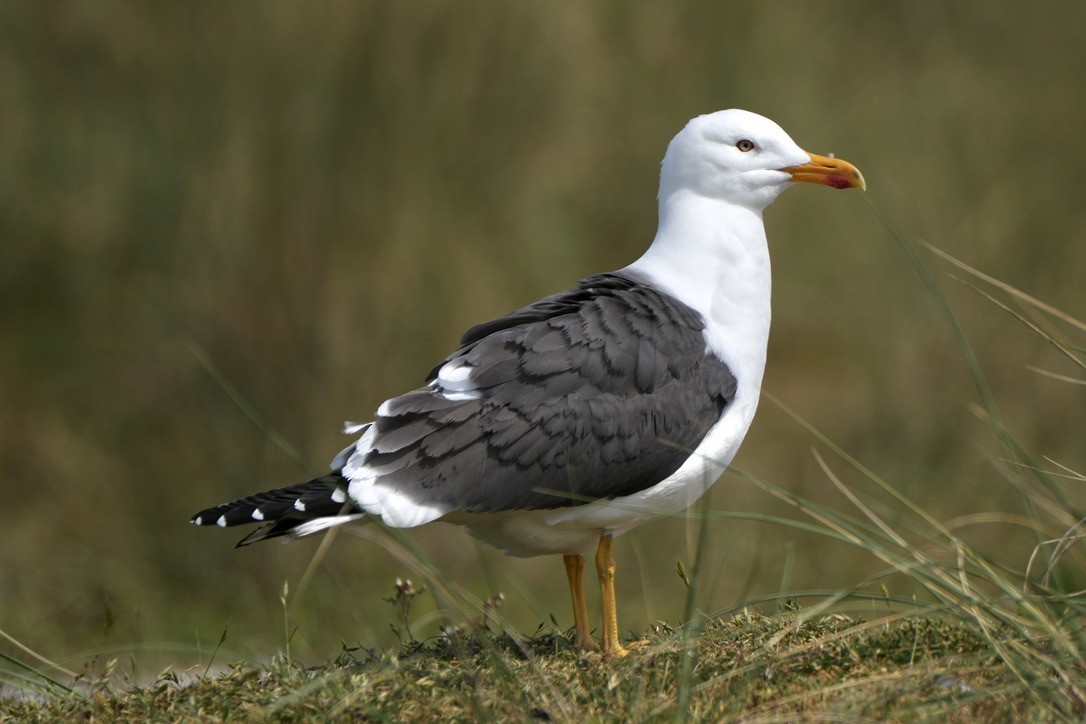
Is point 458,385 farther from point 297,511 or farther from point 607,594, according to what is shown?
point 607,594

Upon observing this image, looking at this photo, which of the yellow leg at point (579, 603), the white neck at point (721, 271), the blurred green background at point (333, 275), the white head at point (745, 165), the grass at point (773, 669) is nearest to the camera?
the grass at point (773, 669)

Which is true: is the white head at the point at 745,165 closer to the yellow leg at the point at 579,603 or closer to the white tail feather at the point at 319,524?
the yellow leg at the point at 579,603

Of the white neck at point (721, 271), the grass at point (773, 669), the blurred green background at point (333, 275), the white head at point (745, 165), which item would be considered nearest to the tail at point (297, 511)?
the grass at point (773, 669)

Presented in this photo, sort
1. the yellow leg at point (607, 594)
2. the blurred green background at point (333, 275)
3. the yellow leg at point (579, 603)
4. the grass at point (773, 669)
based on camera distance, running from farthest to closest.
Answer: the blurred green background at point (333, 275) → the yellow leg at point (579, 603) → the yellow leg at point (607, 594) → the grass at point (773, 669)

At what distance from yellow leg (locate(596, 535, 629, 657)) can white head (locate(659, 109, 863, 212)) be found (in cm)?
122

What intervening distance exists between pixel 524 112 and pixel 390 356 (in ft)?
5.23

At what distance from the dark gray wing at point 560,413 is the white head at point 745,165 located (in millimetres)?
608

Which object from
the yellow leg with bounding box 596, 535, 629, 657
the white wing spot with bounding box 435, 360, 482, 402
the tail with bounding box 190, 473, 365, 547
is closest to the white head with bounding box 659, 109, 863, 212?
the white wing spot with bounding box 435, 360, 482, 402

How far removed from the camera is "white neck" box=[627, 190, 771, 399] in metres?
4.16

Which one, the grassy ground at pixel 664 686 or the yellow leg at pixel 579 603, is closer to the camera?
the grassy ground at pixel 664 686

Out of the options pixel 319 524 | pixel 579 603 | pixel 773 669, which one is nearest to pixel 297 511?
pixel 319 524

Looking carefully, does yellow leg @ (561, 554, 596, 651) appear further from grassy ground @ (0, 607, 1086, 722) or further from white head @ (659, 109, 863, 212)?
white head @ (659, 109, 863, 212)

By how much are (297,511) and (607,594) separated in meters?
0.93

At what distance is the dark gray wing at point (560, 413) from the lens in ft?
12.1
